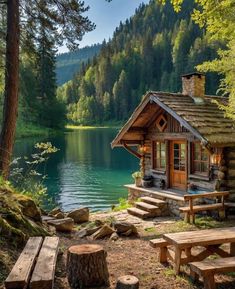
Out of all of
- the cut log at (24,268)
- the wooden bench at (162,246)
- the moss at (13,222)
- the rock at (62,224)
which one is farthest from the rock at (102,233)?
the cut log at (24,268)

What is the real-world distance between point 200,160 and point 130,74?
114 meters

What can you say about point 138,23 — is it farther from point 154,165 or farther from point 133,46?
point 154,165

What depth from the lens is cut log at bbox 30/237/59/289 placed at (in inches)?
165

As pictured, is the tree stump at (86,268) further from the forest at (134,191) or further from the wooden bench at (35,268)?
the wooden bench at (35,268)

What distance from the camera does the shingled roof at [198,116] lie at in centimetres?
1175

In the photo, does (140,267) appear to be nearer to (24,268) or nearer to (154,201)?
(24,268)

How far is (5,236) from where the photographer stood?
5.92 m

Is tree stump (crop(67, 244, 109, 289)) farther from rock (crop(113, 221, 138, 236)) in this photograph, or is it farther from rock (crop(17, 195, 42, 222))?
rock (crop(113, 221, 138, 236))

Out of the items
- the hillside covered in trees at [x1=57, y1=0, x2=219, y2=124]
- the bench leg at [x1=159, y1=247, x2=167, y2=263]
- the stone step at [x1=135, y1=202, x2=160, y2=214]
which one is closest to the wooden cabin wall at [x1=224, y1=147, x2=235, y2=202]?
the stone step at [x1=135, y1=202, x2=160, y2=214]

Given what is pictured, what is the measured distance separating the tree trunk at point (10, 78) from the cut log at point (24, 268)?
5.26m

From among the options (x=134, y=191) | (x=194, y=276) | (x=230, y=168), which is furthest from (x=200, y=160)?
(x=194, y=276)

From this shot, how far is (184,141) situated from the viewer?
46.6 ft

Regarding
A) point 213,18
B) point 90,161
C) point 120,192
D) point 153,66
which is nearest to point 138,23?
point 153,66

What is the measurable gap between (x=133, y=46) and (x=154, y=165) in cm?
13438
